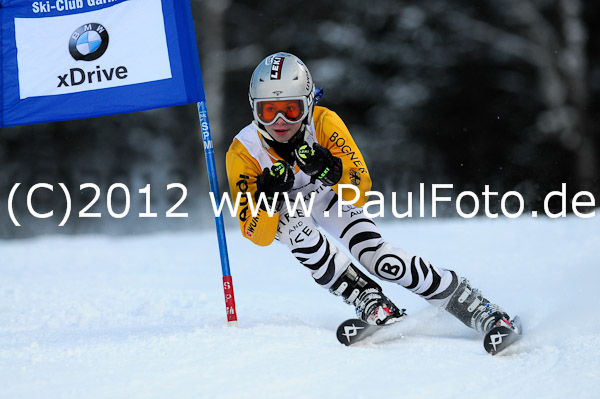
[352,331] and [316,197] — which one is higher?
[316,197]

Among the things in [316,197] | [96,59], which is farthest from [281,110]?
[96,59]

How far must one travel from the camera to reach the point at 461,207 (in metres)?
14.0

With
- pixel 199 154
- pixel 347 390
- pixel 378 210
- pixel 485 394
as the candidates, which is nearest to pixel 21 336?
pixel 347 390

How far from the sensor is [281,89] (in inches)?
165

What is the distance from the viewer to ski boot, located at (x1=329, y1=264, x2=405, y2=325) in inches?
162

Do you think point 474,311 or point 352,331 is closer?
point 352,331

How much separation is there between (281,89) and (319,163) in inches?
18.2

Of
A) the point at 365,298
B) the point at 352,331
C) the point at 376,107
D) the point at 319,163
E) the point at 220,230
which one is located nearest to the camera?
the point at 352,331

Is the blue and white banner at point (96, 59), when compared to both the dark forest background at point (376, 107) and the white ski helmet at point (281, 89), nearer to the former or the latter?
the white ski helmet at point (281, 89)

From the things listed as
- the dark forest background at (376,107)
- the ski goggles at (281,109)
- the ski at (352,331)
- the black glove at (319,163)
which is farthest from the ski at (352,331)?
the dark forest background at (376,107)

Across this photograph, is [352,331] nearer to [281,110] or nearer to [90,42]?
[281,110]

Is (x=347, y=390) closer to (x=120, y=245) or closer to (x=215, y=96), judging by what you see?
(x=120, y=245)

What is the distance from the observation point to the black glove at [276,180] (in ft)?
13.5

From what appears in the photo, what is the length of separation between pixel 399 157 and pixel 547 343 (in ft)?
47.8
